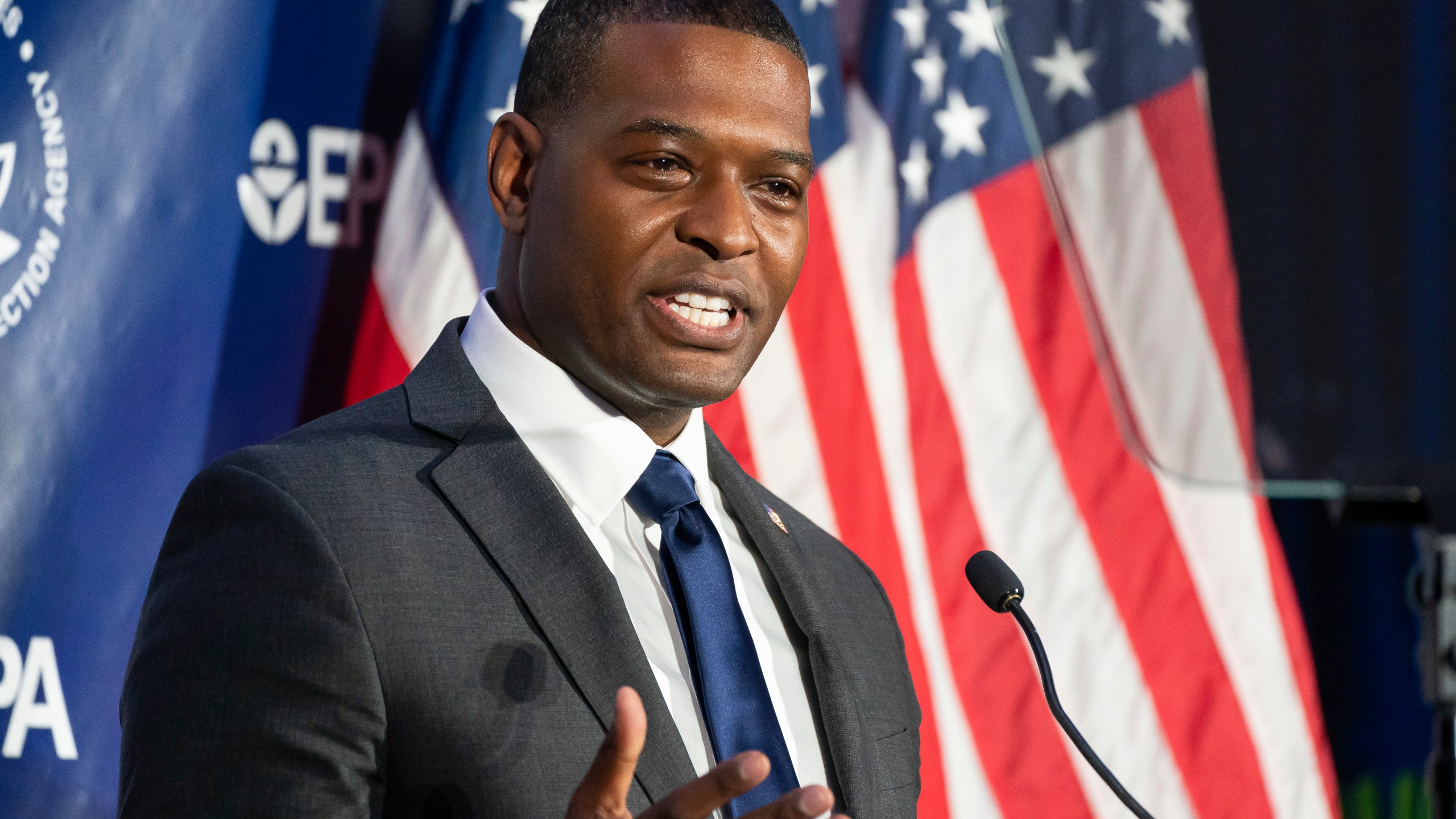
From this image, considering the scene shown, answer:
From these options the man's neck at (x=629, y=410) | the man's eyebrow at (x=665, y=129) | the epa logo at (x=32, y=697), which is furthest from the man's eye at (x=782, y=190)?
the epa logo at (x=32, y=697)

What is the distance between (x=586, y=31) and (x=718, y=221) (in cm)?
25

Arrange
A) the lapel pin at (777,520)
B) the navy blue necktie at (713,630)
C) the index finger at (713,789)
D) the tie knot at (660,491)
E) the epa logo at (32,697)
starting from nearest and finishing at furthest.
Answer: the index finger at (713,789)
the navy blue necktie at (713,630)
the tie knot at (660,491)
the lapel pin at (777,520)
the epa logo at (32,697)

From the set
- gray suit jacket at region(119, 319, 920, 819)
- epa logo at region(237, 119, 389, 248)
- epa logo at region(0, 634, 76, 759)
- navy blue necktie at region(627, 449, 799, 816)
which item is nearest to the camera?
gray suit jacket at region(119, 319, 920, 819)

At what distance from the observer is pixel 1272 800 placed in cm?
A: 235

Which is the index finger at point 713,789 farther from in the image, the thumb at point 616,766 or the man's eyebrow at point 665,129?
the man's eyebrow at point 665,129

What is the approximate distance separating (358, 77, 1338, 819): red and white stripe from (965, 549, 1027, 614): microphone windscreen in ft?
3.14

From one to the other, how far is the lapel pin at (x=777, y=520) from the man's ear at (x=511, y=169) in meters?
0.41

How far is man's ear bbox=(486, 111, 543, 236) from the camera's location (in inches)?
50.3

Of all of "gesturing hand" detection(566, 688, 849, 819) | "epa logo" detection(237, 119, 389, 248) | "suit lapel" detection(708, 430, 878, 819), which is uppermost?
"epa logo" detection(237, 119, 389, 248)

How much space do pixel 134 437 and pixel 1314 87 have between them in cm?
157

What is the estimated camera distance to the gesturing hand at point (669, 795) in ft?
2.48

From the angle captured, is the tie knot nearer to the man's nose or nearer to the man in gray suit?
the man in gray suit

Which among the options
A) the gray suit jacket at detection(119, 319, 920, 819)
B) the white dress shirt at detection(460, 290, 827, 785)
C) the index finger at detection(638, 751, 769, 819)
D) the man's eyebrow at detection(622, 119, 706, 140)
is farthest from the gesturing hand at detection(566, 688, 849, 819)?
the man's eyebrow at detection(622, 119, 706, 140)

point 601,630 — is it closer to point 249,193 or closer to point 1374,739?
point 249,193
